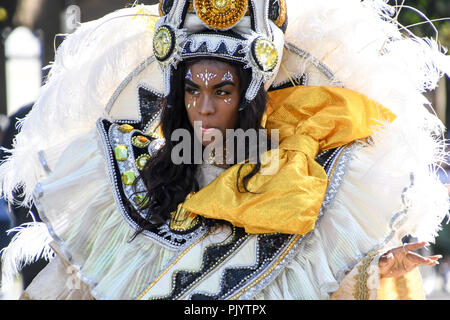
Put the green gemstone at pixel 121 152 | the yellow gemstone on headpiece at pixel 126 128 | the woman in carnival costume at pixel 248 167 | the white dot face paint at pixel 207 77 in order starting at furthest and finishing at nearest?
the yellow gemstone on headpiece at pixel 126 128
the green gemstone at pixel 121 152
the white dot face paint at pixel 207 77
the woman in carnival costume at pixel 248 167

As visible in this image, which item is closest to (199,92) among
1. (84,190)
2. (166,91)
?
(166,91)

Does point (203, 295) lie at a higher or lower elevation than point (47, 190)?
lower

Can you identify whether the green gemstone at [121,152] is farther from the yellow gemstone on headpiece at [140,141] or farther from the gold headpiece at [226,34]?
the gold headpiece at [226,34]

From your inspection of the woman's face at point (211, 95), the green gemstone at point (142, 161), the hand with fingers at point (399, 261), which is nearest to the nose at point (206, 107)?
the woman's face at point (211, 95)

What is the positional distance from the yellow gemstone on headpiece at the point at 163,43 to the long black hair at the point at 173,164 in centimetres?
8

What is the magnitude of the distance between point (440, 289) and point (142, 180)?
4.89m

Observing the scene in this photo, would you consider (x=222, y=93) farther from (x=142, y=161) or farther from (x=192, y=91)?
(x=142, y=161)

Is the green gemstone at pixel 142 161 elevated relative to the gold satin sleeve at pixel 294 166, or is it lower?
lower

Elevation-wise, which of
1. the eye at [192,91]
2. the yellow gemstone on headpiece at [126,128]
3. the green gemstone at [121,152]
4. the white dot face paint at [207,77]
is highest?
the white dot face paint at [207,77]

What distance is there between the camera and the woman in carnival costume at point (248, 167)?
276cm

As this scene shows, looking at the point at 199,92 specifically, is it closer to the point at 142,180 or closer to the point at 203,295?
the point at 142,180

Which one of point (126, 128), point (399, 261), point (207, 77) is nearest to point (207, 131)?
point (207, 77)

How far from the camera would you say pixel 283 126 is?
3.07 metres

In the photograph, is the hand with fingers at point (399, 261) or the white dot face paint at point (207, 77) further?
the white dot face paint at point (207, 77)
